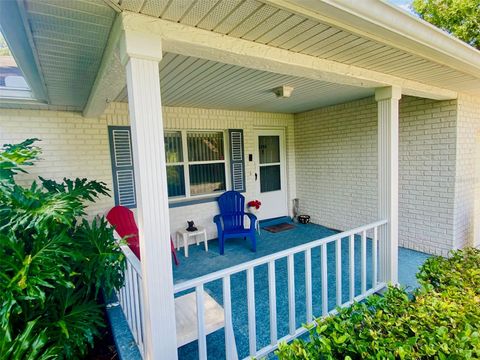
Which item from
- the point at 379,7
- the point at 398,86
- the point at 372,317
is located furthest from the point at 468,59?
the point at 372,317

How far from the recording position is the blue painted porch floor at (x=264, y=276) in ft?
7.64

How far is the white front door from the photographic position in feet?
18.6

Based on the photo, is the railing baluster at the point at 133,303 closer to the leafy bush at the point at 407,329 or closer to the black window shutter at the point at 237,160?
the leafy bush at the point at 407,329

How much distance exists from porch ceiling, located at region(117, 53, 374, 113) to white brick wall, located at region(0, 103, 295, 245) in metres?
0.30

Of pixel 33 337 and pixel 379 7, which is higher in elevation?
pixel 379 7

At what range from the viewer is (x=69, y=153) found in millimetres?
3766

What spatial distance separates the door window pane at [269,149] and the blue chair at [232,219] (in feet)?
4.00

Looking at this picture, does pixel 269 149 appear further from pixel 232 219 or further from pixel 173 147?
pixel 173 147

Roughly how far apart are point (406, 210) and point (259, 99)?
3.05 meters

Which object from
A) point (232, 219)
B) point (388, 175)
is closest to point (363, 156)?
point (388, 175)

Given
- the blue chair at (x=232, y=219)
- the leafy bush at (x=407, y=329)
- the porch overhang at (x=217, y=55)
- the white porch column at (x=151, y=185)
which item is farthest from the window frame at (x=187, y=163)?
the leafy bush at (x=407, y=329)

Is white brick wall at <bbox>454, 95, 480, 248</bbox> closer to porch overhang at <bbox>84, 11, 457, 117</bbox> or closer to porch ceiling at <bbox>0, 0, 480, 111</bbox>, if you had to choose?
Result: porch ceiling at <bbox>0, 0, 480, 111</bbox>

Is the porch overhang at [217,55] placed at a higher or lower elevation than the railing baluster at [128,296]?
higher

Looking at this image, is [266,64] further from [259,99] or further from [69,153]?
[69,153]
